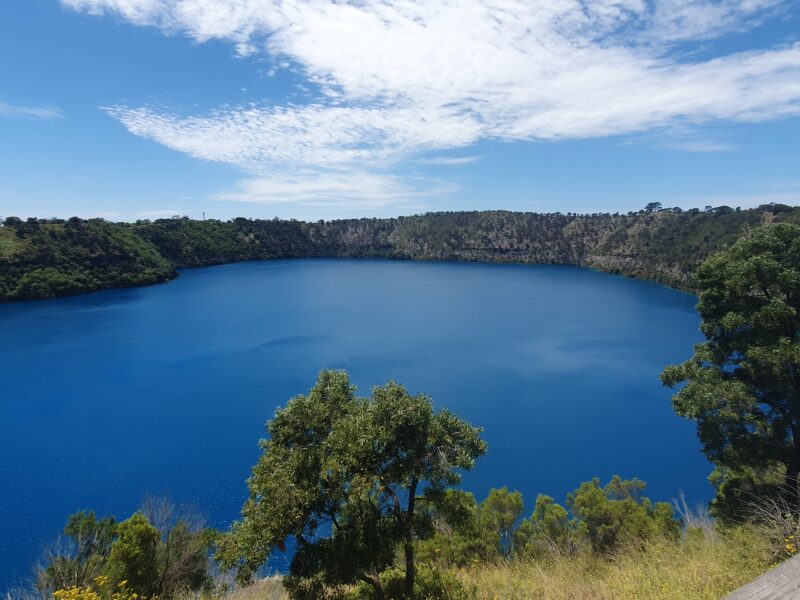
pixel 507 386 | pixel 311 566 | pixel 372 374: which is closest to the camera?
pixel 311 566

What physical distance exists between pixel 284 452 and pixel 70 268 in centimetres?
12499

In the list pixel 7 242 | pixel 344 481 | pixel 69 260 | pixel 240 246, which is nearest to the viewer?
pixel 344 481

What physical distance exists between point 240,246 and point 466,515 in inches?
7557

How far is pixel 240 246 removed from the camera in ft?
625

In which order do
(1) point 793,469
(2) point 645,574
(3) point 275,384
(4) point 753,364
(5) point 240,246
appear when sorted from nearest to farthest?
(2) point 645,574 < (1) point 793,469 < (4) point 753,364 < (3) point 275,384 < (5) point 240,246

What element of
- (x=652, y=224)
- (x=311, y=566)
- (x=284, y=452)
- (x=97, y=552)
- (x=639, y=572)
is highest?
(x=652, y=224)

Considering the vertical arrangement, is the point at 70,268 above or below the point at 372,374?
above

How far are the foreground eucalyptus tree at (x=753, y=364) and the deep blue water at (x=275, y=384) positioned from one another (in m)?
13.9

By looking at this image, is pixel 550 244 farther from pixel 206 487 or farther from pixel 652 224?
pixel 206 487

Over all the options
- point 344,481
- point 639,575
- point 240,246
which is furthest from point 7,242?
point 639,575

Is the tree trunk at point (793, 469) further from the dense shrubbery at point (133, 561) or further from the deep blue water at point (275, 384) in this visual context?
the dense shrubbery at point (133, 561)

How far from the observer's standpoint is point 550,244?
607 ft

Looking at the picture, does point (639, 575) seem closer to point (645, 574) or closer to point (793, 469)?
point (645, 574)

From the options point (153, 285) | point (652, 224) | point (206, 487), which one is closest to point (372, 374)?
point (206, 487)
